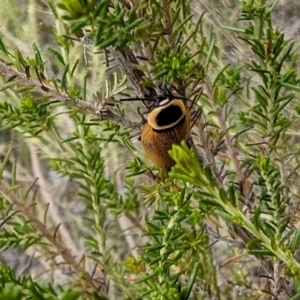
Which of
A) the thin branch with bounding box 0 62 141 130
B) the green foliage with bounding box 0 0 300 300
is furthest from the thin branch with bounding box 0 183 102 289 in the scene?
the thin branch with bounding box 0 62 141 130

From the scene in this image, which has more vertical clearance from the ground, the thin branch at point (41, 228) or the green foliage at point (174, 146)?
the green foliage at point (174, 146)

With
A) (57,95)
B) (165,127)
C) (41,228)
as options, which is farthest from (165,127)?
(41,228)

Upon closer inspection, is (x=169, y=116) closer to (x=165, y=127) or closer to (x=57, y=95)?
(x=165, y=127)

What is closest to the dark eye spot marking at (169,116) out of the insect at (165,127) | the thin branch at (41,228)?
the insect at (165,127)

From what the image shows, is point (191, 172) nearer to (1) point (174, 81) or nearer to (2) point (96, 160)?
(1) point (174, 81)

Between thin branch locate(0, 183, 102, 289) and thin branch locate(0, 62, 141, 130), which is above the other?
thin branch locate(0, 62, 141, 130)

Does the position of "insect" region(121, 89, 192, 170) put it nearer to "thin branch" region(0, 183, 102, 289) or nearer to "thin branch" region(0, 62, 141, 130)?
"thin branch" region(0, 62, 141, 130)

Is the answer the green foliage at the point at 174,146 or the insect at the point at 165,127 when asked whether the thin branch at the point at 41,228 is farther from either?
the insect at the point at 165,127

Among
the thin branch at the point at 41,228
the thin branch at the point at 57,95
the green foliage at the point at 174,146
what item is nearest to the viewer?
the green foliage at the point at 174,146
